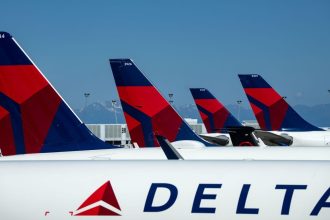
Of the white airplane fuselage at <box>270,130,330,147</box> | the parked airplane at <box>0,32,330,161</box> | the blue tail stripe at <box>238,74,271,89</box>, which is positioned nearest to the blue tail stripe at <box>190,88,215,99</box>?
the blue tail stripe at <box>238,74,271,89</box>

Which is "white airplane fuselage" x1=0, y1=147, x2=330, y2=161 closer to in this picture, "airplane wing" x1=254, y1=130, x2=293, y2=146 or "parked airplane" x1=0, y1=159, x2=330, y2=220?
"parked airplane" x1=0, y1=159, x2=330, y2=220

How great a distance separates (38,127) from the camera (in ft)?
80.3

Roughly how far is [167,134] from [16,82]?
13.6 meters

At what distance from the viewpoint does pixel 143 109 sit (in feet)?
120

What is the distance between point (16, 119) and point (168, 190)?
1577 cm

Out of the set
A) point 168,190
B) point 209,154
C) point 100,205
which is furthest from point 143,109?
point 168,190

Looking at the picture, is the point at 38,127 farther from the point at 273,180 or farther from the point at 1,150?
the point at 273,180

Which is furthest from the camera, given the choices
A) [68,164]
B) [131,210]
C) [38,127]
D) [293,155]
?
[38,127]

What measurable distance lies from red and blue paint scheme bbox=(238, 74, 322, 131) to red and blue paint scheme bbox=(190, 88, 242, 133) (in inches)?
165

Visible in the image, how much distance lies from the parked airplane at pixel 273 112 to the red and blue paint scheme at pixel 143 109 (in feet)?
59.2

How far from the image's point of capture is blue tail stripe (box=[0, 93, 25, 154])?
2442cm

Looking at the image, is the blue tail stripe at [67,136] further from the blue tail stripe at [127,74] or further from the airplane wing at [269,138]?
the airplane wing at [269,138]

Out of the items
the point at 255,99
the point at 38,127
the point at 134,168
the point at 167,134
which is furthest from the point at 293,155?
the point at 255,99

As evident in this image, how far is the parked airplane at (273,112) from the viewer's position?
55.6m
